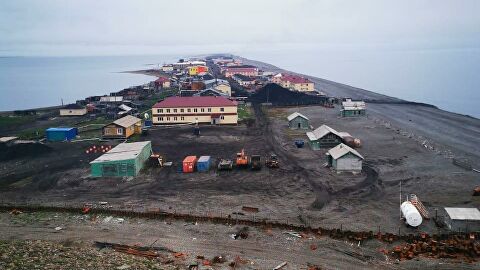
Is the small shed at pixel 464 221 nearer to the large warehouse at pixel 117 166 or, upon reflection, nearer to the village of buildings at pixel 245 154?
the village of buildings at pixel 245 154

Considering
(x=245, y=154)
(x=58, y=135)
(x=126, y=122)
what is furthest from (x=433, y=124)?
(x=58, y=135)

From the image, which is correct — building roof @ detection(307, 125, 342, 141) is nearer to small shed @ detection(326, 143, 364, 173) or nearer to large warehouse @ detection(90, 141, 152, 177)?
small shed @ detection(326, 143, 364, 173)

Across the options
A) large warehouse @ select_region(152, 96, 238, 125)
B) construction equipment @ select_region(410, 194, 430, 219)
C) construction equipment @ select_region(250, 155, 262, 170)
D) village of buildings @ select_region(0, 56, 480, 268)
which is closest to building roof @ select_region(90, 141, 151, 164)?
village of buildings @ select_region(0, 56, 480, 268)

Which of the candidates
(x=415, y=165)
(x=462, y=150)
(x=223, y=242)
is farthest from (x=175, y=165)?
(x=462, y=150)

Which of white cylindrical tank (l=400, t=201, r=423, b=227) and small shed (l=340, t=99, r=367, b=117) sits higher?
small shed (l=340, t=99, r=367, b=117)

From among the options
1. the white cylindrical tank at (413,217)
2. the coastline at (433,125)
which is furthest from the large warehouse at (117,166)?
the coastline at (433,125)
